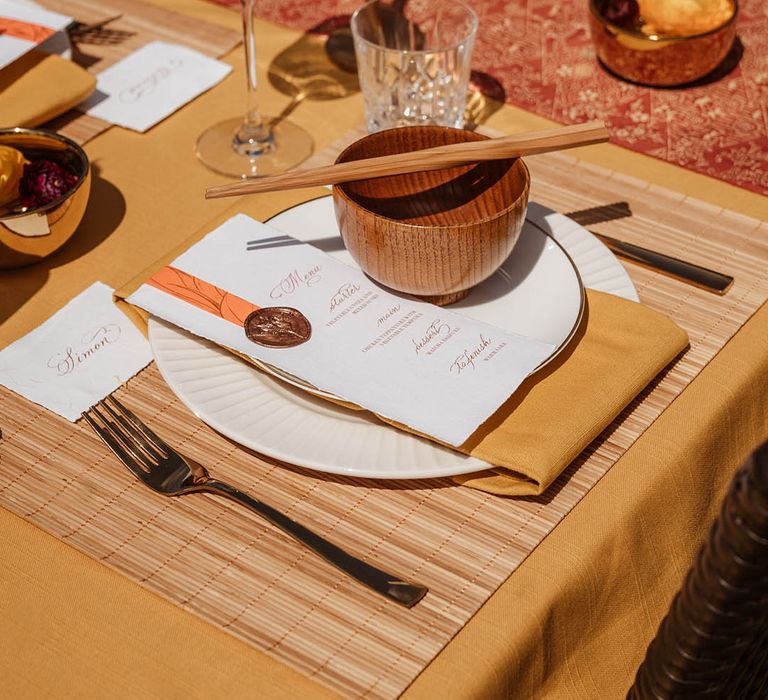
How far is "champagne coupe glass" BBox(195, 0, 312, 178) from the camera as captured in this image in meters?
0.92

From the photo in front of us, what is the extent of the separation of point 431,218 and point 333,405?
0.59 feet

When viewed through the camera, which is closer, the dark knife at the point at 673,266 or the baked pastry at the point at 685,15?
the dark knife at the point at 673,266

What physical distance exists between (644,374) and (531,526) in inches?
5.2

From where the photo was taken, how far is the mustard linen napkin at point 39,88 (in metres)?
0.93

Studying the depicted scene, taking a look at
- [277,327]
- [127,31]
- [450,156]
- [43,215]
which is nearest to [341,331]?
[277,327]

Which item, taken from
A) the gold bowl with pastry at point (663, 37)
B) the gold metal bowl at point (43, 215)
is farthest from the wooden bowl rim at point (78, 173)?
the gold bowl with pastry at point (663, 37)

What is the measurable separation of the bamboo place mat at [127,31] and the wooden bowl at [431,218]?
1.43 feet

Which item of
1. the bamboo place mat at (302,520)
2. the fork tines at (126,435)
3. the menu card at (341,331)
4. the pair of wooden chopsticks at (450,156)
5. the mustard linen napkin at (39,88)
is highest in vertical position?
the pair of wooden chopsticks at (450,156)

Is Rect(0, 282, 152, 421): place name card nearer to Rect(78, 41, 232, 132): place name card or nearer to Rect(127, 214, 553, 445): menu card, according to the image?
Rect(127, 214, 553, 445): menu card

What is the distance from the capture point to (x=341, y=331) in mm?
647

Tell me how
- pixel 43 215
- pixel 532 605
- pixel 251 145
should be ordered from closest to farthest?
pixel 532 605 → pixel 43 215 → pixel 251 145

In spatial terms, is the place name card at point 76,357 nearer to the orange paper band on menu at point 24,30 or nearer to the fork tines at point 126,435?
the fork tines at point 126,435

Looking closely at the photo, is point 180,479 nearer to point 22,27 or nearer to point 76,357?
point 76,357

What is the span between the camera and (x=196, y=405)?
2.00ft
